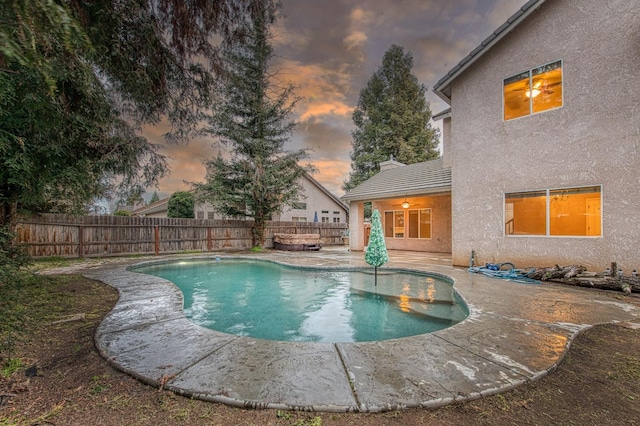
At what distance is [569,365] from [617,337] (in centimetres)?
135

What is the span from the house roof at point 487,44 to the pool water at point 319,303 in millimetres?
6038

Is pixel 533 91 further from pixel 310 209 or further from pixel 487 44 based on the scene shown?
pixel 310 209

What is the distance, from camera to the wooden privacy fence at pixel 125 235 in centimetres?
1048

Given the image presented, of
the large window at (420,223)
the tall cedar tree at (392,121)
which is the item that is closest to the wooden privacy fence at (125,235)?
the large window at (420,223)

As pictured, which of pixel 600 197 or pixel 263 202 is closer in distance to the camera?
pixel 600 197

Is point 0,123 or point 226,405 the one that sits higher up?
point 0,123

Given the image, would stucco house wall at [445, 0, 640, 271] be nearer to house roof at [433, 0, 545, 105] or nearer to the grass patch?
house roof at [433, 0, 545, 105]

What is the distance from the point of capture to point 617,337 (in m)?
3.34

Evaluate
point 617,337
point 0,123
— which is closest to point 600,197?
point 617,337

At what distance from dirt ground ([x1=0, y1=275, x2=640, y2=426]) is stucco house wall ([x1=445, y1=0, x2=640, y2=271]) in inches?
194

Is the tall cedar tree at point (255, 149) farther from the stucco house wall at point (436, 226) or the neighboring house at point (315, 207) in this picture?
the neighboring house at point (315, 207)

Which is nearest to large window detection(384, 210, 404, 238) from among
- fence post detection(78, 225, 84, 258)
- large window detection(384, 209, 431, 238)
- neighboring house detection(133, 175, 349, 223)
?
large window detection(384, 209, 431, 238)

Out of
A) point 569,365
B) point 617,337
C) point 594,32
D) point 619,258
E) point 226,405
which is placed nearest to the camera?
point 226,405

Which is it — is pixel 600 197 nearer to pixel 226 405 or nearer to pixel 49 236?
pixel 226 405
